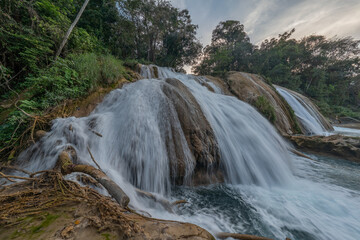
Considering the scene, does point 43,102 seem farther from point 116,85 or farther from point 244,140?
point 244,140

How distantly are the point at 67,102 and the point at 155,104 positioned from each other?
7.37ft

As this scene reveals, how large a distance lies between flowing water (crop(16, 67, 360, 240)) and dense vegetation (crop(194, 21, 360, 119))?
54.3ft

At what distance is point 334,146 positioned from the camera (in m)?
4.62

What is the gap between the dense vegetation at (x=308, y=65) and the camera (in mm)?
18250

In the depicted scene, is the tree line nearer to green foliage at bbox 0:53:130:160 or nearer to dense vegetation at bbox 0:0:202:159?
dense vegetation at bbox 0:0:202:159

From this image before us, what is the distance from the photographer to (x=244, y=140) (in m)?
3.95

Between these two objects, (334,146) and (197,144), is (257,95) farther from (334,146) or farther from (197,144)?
(197,144)

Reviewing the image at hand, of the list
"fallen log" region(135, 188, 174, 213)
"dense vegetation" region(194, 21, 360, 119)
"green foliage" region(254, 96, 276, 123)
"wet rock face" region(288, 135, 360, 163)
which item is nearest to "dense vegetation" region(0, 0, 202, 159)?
"fallen log" region(135, 188, 174, 213)

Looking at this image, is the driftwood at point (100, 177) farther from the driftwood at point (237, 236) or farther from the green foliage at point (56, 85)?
the green foliage at point (56, 85)

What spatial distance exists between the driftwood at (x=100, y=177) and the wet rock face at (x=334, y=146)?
6.58 meters

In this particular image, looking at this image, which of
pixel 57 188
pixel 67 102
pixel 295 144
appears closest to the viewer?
pixel 57 188

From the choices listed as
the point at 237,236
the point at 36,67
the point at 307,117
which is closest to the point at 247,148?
the point at 237,236

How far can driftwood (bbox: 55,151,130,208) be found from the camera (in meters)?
1.12

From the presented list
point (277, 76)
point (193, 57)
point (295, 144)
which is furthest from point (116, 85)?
point (277, 76)
